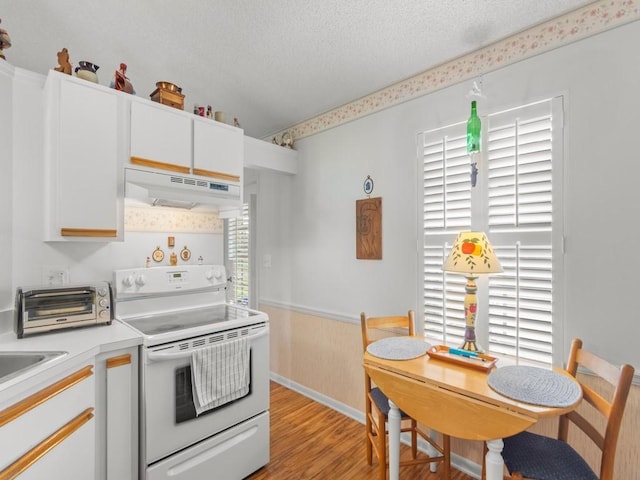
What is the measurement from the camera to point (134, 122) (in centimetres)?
195

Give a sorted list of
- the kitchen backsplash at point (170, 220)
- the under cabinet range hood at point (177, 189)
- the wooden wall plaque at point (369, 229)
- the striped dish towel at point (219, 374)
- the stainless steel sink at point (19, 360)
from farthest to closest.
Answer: the wooden wall plaque at point (369, 229) < the kitchen backsplash at point (170, 220) < the under cabinet range hood at point (177, 189) < the striped dish towel at point (219, 374) < the stainless steel sink at point (19, 360)

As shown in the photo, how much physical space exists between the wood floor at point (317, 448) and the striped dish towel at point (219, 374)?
1.98 ft

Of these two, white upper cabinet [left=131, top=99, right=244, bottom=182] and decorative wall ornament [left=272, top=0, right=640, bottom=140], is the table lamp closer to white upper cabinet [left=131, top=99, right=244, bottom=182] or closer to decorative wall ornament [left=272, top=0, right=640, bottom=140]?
decorative wall ornament [left=272, top=0, right=640, bottom=140]

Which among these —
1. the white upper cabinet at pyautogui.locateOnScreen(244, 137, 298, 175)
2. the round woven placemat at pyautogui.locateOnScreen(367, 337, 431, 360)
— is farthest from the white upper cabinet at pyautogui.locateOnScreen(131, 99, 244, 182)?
the round woven placemat at pyautogui.locateOnScreen(367, 337, 431, 360)

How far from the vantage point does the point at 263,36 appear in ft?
6.20

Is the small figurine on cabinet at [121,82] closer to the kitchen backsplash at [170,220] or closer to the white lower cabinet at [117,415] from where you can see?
the kitchen backsplash at [170,220]

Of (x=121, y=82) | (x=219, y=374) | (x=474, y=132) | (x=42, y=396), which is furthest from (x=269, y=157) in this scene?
(x=42, y=396)

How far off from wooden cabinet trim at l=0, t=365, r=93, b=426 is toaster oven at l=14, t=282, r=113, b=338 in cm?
42

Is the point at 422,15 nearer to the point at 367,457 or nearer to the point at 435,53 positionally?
the point at 435,53

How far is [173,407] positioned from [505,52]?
106 inches

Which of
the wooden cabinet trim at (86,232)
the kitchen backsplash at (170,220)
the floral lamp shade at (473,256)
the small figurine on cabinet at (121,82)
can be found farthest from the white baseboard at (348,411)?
the small figurine on cabinet at (121,82)

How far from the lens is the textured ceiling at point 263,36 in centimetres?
167

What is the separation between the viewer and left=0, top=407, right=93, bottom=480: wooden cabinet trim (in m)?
1.06

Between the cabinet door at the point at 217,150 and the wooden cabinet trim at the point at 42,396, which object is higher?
the cabinet door at the point at 217,150
